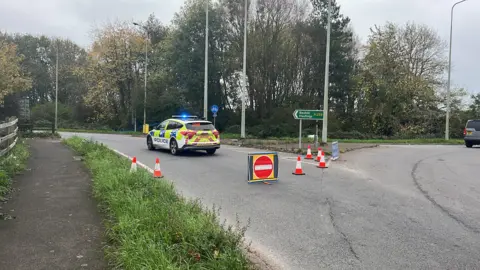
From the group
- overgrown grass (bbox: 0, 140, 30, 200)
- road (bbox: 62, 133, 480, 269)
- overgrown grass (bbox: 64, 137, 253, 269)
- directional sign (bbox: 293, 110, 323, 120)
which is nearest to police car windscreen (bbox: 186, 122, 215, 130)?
road (bbox: 62, 133, 480, 269)

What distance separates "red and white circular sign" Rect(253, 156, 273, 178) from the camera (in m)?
9.79

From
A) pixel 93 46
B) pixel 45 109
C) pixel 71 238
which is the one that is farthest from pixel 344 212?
pixel 45 109

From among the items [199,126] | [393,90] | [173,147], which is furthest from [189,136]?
[393,90]

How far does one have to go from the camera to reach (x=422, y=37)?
136 ft

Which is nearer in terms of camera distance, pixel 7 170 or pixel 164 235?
pixel 164 235

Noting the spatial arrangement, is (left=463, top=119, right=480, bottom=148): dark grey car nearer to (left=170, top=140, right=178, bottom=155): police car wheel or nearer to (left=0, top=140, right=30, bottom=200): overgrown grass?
(left=170, top=140, right=178, bottom=155): police car wheel

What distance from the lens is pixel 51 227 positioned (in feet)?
17.7

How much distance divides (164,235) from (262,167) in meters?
5.44

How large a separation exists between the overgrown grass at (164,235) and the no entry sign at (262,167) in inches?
119

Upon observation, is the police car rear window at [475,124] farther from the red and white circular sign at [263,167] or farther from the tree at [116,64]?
the tree at [116,64]

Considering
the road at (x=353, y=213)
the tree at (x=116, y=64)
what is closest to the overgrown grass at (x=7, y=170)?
the road at (x=353, y=213)

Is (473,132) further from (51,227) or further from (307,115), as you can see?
(51,227)

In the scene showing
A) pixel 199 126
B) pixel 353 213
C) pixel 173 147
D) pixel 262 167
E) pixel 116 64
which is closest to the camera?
pixel 353 213

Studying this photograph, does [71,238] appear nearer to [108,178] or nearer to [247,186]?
[108,178]
